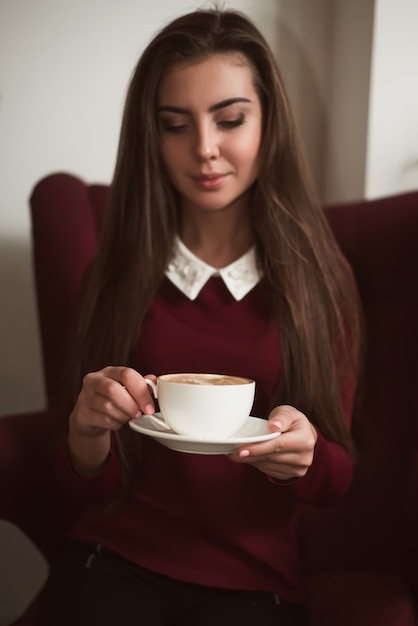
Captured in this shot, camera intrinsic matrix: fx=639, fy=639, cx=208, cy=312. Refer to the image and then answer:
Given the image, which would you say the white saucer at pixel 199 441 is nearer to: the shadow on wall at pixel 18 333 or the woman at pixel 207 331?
the woman at pixel 207 331

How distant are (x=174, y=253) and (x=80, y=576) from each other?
49 cm

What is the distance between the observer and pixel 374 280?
3.51 feet

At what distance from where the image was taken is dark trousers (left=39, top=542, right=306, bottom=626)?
0.77 meters

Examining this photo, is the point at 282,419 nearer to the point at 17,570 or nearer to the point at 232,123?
the point at 232,123

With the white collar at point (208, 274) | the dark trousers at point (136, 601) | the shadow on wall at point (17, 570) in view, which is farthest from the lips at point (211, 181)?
the shadow on wall at point (17, 570)

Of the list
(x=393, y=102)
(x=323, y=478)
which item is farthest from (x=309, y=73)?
(x=323, y=478)

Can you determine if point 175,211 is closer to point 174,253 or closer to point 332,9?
point 174,253

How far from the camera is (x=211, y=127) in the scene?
894 millimetres

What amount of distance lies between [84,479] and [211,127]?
1.71 feet

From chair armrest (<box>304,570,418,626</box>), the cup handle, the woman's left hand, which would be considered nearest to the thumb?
the woman's left hand

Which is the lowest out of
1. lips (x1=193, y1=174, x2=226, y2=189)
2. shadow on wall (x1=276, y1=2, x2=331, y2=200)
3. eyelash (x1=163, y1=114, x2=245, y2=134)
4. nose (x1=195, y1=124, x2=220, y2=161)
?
lips (x1=193, y1=174, x2=226, y2=189)

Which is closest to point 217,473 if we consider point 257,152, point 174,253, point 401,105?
point 174,253

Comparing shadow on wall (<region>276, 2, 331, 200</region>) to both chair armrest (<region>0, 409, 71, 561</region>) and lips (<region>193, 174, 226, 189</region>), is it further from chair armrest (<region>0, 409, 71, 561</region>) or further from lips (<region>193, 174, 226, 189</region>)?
chair armrest (<region>0, 409, 71, 561</region>)

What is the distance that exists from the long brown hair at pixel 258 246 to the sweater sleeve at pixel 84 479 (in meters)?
0.04
